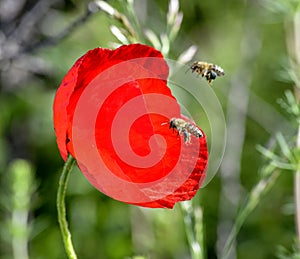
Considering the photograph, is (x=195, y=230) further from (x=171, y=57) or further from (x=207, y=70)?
(x=171, y=57)

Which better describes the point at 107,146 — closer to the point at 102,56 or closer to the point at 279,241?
the point at 102,56

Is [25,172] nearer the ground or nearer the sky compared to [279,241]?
nearer the sky

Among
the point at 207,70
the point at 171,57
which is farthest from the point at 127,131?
the point at 171,57

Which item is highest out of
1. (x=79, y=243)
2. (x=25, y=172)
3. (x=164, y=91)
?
(x=164, y=91)

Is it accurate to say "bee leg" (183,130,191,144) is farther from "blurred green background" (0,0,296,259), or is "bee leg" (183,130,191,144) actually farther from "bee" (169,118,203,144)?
"blurred green background" (0,0,296,259)

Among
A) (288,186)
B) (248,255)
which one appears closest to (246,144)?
(288,186)

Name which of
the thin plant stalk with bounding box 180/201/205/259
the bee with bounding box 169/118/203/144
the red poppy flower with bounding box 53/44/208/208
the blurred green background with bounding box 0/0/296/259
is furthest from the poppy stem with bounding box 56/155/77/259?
the blurred green background with bounding box 0/0/296/259
